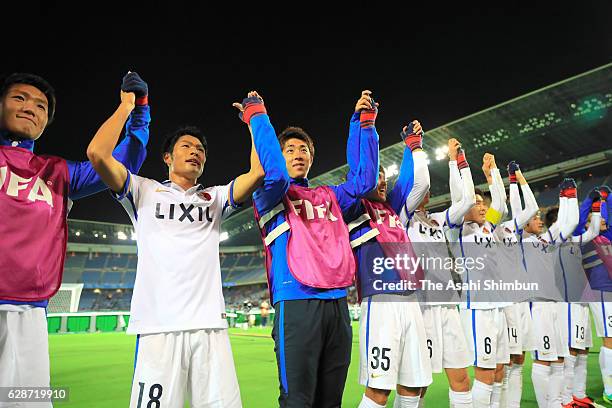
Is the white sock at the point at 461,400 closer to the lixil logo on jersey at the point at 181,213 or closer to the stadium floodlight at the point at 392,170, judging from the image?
the lixil logo on jersey at the point at 181,213

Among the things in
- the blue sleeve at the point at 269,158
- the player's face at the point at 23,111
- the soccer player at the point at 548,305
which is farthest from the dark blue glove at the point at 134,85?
the soccer player at the point at 548,305

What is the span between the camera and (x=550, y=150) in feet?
99.9

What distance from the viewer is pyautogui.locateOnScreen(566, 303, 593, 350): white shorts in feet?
20.9

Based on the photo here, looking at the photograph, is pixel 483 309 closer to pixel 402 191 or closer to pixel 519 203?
pixel 402 191

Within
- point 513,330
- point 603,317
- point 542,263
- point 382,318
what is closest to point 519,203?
point 542,263

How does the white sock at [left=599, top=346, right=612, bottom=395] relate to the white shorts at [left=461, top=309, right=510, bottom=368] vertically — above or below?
below

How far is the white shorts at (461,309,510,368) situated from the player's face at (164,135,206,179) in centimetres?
335

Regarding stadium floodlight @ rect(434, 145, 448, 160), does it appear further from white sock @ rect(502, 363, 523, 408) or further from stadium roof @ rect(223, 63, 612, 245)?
white sock @ rect(502, 363, 523, 408)

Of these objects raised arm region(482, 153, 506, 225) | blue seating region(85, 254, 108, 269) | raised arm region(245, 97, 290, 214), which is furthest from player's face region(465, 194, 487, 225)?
blue seating region(85, 254, 108, 269)

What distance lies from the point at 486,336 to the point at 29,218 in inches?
175

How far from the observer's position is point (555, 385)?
554 cm

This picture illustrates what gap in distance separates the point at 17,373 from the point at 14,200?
95cm

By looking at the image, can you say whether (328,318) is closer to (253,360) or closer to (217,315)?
(217,315)

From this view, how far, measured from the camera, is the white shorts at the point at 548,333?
579 cm
